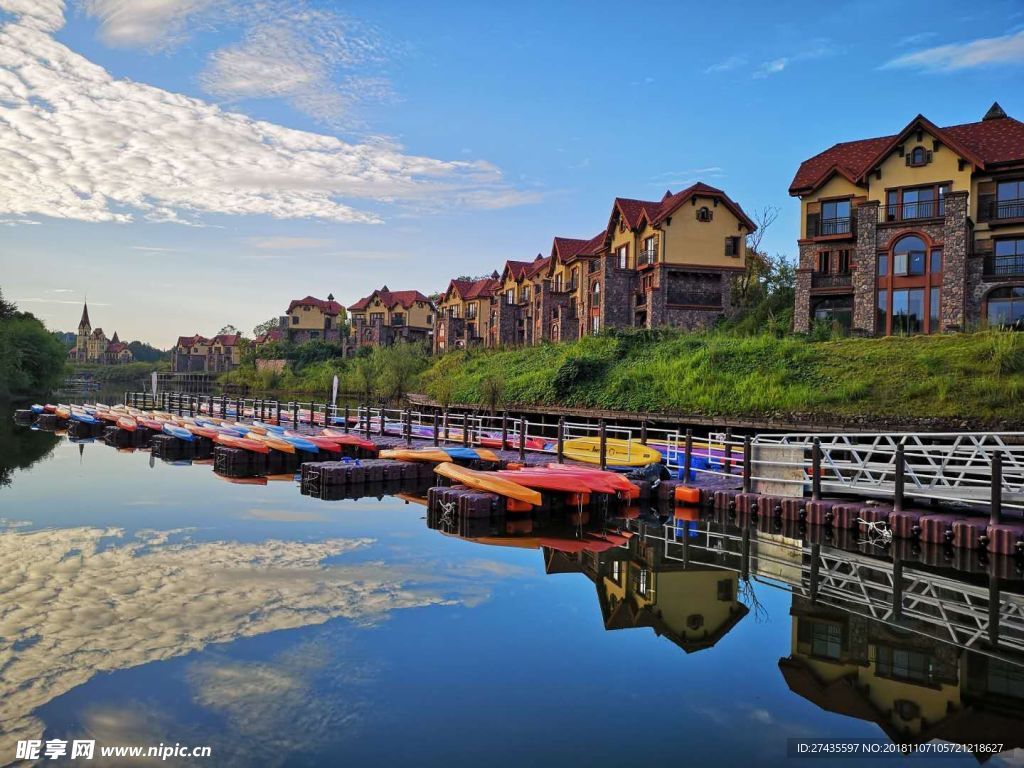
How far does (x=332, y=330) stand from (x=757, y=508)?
93.3m

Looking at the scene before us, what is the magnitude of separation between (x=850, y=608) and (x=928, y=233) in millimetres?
29504

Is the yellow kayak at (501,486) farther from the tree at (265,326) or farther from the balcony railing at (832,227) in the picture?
the tree at (265,326)

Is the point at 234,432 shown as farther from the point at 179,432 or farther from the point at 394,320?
the point at 394,320

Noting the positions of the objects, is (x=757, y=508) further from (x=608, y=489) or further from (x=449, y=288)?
(x=449, y=288)

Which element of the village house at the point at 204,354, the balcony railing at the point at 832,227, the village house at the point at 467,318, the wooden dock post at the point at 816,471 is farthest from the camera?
the village house at the point at 204,354

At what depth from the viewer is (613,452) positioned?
23984 millimetres

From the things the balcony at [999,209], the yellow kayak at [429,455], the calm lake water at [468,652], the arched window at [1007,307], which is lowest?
the calm lake water at [468,652]

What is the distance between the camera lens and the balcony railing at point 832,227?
3894 cm

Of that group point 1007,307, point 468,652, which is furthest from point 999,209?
point 468,652

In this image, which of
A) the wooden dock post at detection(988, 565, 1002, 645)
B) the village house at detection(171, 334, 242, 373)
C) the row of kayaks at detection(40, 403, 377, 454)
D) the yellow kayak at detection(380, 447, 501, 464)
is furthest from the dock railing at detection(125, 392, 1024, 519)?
the village house at detection(171, 334, 242, 373)

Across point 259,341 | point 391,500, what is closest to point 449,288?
point 259,341

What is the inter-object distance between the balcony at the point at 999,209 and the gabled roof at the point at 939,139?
1.77 meters

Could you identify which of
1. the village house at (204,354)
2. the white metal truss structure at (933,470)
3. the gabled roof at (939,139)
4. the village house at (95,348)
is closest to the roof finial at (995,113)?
the gabled roof at (939,139)

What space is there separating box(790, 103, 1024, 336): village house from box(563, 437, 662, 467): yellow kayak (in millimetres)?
19340
